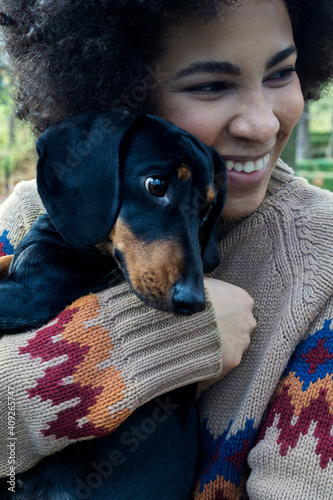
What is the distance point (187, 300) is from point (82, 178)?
0.49 m

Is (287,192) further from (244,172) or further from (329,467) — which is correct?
(329,467)

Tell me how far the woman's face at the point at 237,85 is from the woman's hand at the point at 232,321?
0.33m

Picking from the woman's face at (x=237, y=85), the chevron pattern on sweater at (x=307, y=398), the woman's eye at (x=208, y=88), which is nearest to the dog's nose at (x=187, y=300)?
the chevron pattern on sweater at (x=307, y=398)

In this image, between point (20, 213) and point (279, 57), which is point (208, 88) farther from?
point (20, 213)

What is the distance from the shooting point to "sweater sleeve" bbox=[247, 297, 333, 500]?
1.55m

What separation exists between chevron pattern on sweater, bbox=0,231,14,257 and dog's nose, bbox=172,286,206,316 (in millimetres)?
953

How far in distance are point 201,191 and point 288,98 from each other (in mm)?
509

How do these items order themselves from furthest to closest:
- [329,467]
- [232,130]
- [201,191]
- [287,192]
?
[287,192] → [232,130] → [201,191] → [329,467]

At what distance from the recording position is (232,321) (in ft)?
5.79

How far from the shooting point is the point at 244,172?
6.25 ft

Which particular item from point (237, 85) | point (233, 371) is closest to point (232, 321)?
point (233, 371)

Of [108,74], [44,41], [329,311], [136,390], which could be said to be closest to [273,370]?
[329,311]

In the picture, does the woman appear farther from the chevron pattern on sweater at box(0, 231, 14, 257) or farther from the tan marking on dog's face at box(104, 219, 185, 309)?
the chevron pattern on sweater at box(0, 231, 14, 257)

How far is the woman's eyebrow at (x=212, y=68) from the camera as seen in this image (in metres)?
1.71
